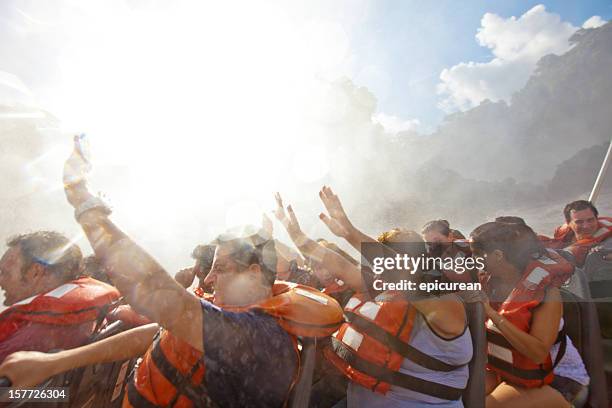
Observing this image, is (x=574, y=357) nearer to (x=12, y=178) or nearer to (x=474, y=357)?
(x=474, y=357)

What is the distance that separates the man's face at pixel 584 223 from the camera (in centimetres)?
397

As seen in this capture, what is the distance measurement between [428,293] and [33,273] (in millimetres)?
2758

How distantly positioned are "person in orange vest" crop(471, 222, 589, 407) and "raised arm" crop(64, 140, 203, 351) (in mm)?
1867

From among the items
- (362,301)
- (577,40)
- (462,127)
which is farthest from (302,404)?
(577,40)

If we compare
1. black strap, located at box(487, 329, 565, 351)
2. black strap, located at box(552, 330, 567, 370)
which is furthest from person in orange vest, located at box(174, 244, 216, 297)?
black strap, located at box(552, 330, 567, 370)

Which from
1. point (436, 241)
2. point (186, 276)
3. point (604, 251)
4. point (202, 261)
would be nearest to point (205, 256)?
point (202, 261)

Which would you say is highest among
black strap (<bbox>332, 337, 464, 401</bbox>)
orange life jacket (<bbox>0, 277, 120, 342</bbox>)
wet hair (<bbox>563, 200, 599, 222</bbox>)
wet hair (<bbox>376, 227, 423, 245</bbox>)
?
wet hair (<bbox>563, 200, 599, 222</bbox>)

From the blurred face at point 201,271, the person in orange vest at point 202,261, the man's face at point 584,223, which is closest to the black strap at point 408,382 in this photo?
the person in orange vest at point 202,261

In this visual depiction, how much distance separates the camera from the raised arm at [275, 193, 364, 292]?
2180mm

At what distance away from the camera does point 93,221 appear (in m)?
1.05

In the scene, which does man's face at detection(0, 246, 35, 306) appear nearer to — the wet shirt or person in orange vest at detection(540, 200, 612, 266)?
the wet shirt

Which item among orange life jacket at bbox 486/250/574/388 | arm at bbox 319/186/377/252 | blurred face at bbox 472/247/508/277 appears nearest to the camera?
orange life jacket at bbox 486/250/574/388

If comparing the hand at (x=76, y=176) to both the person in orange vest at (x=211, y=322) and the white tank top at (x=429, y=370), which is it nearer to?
the person in orange vest at (x=211, y=322)

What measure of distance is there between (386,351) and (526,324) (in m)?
0.98
